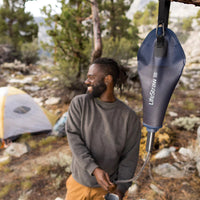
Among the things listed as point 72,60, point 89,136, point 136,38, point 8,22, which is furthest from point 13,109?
point 8,22

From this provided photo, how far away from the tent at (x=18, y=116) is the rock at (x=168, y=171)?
3.09 m

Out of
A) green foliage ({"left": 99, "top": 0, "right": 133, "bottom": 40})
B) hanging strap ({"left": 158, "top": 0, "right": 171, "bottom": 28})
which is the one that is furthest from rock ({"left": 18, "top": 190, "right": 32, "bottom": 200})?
green foliage ({"left": 99, "top": 0, "right": 133, "bottom": 40})

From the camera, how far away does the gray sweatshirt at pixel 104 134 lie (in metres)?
1.36

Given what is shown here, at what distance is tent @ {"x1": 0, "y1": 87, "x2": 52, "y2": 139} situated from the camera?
4320 millimetres

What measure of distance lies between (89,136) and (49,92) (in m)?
6.68

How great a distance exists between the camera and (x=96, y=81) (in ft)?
4.42

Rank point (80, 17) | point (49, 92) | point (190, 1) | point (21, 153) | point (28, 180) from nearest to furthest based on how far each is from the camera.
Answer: point (190, 1)
point (28, 180)
point (21, 153)
point (80, 17)
point (49, 92)

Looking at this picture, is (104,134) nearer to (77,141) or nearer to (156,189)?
(77,141)

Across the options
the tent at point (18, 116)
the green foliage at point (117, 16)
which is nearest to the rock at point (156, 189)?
the tent at point (18, 116)

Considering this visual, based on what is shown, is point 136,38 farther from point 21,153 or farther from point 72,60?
point 21,153

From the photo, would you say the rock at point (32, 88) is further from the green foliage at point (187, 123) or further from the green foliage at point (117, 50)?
the green foliage at point (187, 123)

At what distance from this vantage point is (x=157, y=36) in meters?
0.86

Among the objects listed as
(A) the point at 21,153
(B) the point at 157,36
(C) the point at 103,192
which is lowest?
(A) the point at 21,153

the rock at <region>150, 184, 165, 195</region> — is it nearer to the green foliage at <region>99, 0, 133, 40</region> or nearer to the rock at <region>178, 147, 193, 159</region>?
the rock at <region>178, 147, 193, 159</region>
